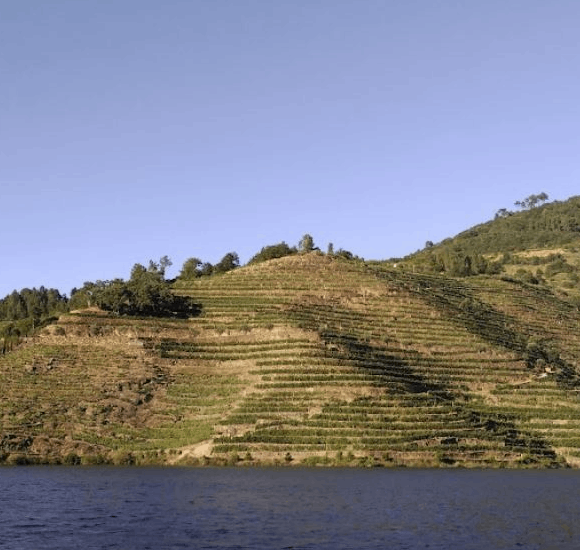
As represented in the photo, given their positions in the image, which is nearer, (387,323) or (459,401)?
(459,401)

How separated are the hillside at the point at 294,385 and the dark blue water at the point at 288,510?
5.44 metres

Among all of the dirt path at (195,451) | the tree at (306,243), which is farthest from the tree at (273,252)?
the dirt path at (195,451)

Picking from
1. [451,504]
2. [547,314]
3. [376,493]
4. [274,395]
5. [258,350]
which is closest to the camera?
[451,504]

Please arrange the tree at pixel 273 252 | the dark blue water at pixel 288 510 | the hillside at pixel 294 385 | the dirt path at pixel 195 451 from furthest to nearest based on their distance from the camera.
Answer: the tree at pixel 273 252 → the hillside at pixel 294 385 → the dirt path at pixel 195 451 → the dark blue water at pixel 288 510

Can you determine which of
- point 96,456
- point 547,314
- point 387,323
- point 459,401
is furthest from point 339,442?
point 547,314

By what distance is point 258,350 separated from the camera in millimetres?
77812

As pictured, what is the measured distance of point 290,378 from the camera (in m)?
71.8

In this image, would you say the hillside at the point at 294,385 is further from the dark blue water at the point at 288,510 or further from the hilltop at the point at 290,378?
the dark blue water at the point at 288,510

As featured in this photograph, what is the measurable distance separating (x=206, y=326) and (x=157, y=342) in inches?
229

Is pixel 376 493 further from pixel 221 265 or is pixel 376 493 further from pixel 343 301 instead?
pixel 221 265

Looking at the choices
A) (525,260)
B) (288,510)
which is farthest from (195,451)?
(525,260)

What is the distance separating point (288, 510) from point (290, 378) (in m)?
31.4

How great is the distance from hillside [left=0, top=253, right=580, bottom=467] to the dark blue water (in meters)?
5.44

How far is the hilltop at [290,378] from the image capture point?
66.4 metres
